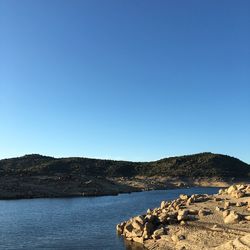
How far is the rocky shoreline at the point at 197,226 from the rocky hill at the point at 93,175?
240ft

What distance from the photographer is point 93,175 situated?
176000mm

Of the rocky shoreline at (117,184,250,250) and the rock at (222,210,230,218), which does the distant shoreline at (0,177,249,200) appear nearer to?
the rocky shoreline at (117,184,250,250)

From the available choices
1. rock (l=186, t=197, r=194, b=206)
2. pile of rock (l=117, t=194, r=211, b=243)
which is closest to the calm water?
pile of rock (l=117, t=194, r=211, b=243)

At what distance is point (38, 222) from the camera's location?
5994 centimetres

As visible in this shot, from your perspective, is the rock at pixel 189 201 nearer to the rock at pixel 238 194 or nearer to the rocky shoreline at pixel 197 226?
the rocky shoreline at pixel 197 226

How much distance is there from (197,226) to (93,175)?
451ft

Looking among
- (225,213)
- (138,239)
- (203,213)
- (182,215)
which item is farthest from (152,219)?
(225,213)

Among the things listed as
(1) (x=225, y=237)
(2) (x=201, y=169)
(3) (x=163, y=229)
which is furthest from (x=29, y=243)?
(2) (x=201, y=169)

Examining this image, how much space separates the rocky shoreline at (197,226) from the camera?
35656mm

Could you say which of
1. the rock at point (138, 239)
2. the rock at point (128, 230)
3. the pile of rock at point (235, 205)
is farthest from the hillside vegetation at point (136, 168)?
the rock at point (138, 239)

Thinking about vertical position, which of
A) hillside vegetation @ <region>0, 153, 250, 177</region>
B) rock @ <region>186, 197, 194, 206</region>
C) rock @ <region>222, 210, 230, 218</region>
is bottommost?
rock @ <region>222, 210, 230, 218</region>

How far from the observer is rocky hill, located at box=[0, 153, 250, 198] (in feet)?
411

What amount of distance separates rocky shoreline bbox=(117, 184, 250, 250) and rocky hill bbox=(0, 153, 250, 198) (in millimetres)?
73222

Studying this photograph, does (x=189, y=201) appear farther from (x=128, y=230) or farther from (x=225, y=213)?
(x=225, y=213)
